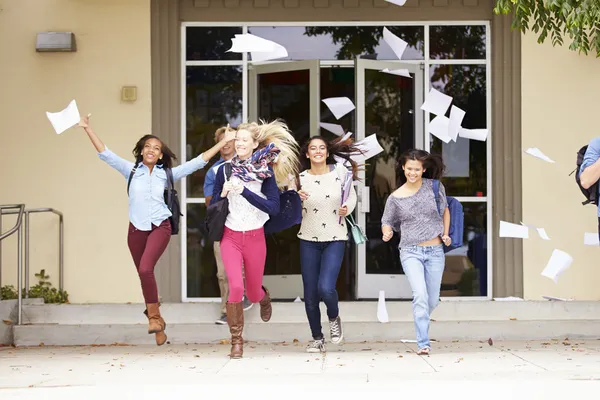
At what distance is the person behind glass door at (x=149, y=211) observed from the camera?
9078 mm

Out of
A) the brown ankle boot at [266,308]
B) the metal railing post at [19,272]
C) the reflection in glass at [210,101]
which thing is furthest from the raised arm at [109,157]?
the reflection in glass at [210,101]

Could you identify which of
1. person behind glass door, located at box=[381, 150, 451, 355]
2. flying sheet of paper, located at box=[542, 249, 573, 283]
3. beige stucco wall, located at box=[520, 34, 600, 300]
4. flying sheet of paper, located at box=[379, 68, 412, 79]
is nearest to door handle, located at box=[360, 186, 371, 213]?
flying sheet of paper, located at box=[379, 68, 412, 79]

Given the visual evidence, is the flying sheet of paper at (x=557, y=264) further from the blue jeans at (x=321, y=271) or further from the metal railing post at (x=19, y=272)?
the metal railing post at (x=19, y=272)

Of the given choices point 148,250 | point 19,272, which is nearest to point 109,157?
point 148,250

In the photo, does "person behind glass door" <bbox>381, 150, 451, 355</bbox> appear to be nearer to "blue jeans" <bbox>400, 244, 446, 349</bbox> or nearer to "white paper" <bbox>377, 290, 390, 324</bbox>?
"blue jeans" <bbox>400, 244, 446, 349</bbox>

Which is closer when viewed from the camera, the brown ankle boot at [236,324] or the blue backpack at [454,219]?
the brown ankle boot at [236,324]

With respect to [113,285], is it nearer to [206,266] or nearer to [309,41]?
[206,266]

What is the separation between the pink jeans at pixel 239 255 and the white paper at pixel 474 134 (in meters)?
3.72

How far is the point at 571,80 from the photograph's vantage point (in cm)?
1182

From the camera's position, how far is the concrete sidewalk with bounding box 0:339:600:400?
289 inches

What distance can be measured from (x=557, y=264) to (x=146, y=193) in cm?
476

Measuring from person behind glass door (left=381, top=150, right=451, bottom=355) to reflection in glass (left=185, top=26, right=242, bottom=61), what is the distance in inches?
144

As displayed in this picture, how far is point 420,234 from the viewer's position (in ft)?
29.7

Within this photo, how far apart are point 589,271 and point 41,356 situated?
5924 mm
